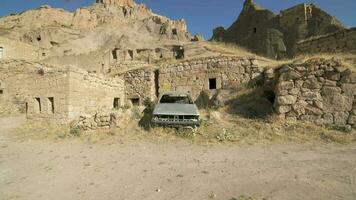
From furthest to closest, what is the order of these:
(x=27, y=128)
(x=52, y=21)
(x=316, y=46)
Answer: (x=52, y=21) → (x=316, y=46) → (x=27, y=128)

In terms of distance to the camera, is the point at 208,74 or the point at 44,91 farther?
the point at 208,74

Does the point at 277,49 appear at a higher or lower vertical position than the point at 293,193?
higher

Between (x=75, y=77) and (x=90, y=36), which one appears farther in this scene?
(x=90, y=36)

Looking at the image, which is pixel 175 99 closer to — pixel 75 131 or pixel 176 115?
pixel 176 115

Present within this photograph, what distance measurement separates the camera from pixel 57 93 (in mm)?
10703

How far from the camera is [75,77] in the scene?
10875mm

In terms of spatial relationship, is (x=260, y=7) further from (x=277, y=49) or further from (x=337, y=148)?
(x=337, y=148)

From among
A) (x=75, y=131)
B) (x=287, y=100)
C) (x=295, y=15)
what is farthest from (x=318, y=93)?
(x=295, y=15)

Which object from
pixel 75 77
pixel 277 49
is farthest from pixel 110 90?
pixel 277 49

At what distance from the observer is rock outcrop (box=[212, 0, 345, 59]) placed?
2205 cm

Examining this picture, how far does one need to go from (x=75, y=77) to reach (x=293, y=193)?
10.2 m

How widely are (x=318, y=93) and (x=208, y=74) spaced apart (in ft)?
19.9

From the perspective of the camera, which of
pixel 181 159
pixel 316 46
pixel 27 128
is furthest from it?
pixel 316 46

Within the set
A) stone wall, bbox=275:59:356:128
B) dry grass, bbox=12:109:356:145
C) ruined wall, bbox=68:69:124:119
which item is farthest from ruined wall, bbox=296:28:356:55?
ruined wall, bbox=68:69:124:119
